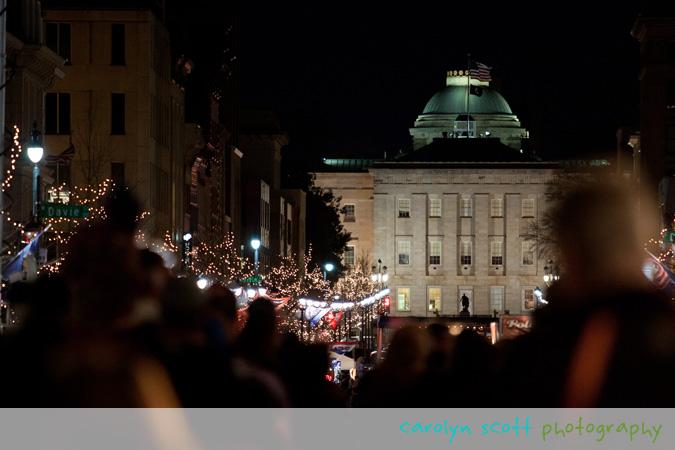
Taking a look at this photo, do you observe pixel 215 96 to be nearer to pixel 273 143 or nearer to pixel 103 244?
pixel 273 143

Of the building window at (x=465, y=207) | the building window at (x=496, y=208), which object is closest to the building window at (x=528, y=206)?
the building window at (x=496, y=208)

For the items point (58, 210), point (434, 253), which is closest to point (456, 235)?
point (434, 253)

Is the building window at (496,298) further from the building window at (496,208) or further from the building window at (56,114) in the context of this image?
the building window at (56,114)

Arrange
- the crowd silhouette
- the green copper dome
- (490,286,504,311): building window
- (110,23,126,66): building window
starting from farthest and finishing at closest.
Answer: the green copper dome < (490,286,504,311): building window < (110,23,126,66): building window < the crowd silhouette

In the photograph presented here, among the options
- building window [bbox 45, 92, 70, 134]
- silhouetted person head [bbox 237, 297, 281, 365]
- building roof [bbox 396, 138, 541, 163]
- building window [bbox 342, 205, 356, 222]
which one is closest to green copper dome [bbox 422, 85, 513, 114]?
building roof [bbox 396, 138, 541, 163]

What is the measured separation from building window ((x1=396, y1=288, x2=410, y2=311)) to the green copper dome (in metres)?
33.1

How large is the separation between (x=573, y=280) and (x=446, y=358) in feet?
15.3

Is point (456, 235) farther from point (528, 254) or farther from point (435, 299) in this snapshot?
point (528, 254)

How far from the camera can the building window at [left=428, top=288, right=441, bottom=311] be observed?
14675 centimetres

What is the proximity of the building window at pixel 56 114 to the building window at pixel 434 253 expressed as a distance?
305ft

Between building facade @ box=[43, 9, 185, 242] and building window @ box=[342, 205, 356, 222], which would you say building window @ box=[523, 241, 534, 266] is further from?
building facade @ box=[43, 9, 185, 242]

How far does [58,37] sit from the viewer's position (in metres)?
56.0

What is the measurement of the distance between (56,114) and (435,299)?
94.4 metres
